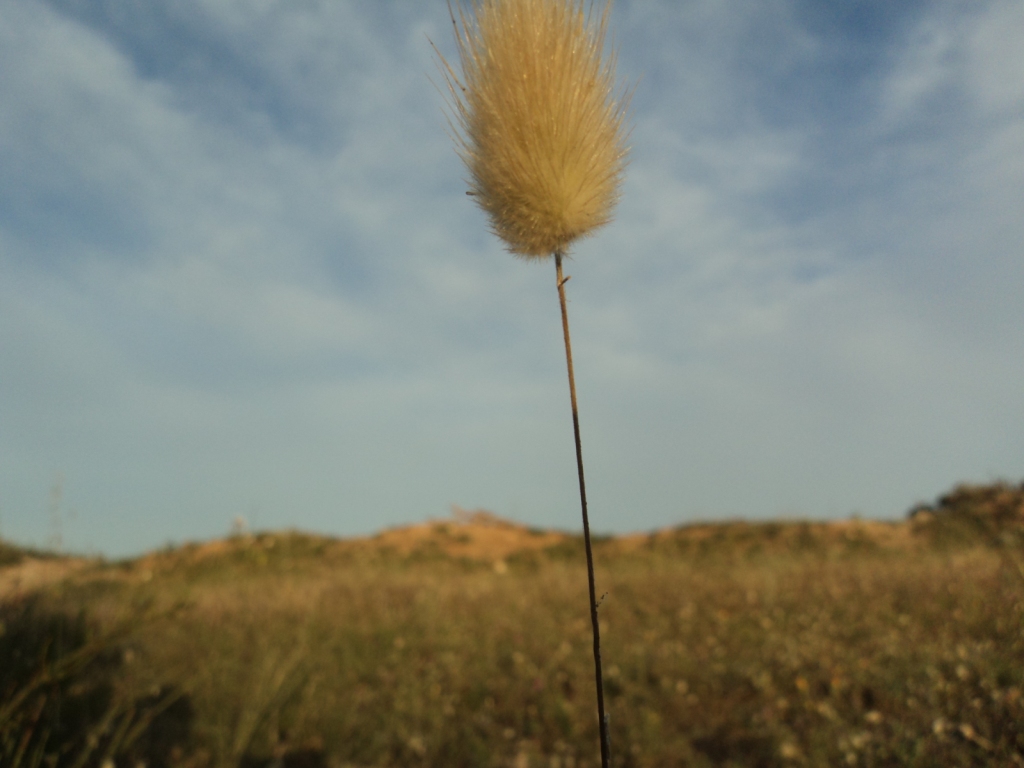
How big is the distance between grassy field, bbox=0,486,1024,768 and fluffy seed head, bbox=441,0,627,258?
2372mm

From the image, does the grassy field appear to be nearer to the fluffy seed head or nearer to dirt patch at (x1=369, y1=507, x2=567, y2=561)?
the fluffy seed head

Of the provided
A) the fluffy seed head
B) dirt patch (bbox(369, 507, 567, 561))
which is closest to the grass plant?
the fluffy seed head

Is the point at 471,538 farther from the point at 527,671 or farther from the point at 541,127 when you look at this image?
the point at 541,127

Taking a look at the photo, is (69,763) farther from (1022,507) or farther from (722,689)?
(1022,507)

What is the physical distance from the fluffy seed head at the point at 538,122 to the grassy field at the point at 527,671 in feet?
7.78

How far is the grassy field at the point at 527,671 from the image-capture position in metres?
3.20

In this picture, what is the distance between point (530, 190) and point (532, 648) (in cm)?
488

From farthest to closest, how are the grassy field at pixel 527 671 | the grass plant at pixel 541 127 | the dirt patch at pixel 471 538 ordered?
the dirt patch at pixel 471 538
the grassy field at pixel 527 671
the grass plant at pixel 541 127

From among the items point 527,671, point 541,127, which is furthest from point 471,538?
point 541,127

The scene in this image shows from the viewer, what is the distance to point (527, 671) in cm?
487

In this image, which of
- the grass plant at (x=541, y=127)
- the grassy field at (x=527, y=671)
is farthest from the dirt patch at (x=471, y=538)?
the grass plant at (x=541, y=127)

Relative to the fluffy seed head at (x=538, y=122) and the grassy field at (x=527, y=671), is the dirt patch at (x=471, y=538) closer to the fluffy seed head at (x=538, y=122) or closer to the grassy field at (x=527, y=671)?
the grassy field at (x=527, y=671)

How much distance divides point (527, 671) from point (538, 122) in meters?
4.53

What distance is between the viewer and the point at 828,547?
36.9 feet
